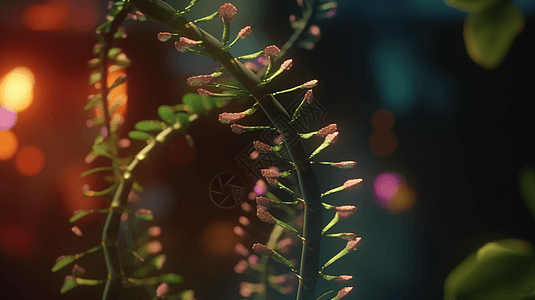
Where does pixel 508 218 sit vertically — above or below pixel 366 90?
below

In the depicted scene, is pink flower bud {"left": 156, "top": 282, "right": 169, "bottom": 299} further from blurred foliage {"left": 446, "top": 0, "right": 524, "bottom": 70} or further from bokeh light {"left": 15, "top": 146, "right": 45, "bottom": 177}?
blurred foliage {"left": 446, "top": 0, "right": 524, "bottom": 70}

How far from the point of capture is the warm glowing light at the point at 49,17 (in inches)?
12.8

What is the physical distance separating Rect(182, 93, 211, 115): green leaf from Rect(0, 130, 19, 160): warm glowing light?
0.52ft

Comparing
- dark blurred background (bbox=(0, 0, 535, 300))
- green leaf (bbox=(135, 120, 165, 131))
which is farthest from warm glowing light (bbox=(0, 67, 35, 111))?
green leaf (bbox=(135, 120, 165, 131))

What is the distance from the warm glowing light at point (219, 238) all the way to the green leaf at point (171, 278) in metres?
0.03

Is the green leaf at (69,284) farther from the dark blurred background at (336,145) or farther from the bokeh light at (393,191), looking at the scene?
Result: the bokeh light at (393,191)

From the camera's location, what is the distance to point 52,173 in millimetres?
315

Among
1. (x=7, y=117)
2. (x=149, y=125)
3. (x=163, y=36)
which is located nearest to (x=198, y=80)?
(x=163, y=36)

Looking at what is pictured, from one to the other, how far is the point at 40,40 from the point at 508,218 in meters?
0.42

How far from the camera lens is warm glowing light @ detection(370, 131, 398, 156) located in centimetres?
28

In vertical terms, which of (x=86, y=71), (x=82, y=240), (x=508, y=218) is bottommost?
(x=508, y=218)

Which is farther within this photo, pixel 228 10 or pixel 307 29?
pixel 307 29

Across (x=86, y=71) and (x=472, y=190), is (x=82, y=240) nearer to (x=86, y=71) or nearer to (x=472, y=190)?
(x=86, y=71)

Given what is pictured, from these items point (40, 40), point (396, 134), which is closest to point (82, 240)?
point (40, 40)
